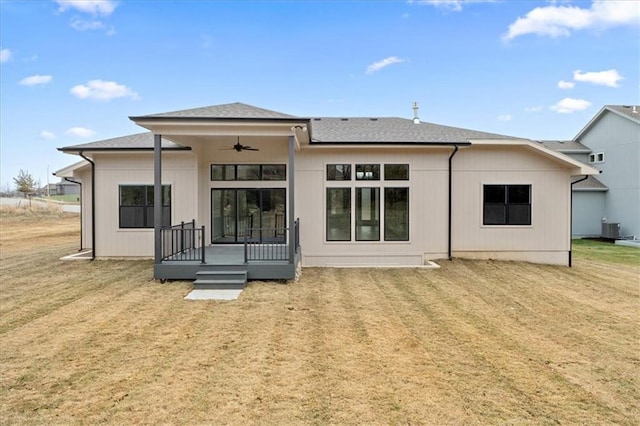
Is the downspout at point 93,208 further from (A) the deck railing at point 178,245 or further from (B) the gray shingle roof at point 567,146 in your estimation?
(B) the gray shingle roof at point 567,146

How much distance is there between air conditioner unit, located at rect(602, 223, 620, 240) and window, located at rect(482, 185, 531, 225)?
10.9 metres

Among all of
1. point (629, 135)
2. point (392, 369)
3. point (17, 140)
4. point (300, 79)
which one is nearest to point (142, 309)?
point (392, 369)

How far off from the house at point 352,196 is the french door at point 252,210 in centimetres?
3

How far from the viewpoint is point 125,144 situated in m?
10.9

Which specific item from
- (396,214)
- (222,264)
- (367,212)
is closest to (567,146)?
(396,214)

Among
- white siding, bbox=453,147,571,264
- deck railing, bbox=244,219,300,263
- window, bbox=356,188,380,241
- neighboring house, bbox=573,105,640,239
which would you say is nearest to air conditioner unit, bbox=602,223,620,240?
neighboring house, bbox=573,105,640,239

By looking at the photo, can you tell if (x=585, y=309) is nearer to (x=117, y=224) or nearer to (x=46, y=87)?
(x=117, y=224)

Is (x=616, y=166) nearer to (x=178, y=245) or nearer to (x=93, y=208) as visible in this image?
(x=178, y=245)

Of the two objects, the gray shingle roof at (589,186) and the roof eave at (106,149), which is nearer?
the roof eave at (106,149)

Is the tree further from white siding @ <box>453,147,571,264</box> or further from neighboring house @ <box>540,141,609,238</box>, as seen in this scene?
neighboring house @ <box>540,141,609,238</box>

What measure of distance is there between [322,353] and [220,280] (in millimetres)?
4090

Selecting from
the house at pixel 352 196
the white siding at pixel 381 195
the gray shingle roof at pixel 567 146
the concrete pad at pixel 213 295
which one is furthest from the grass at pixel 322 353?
the gray shingle roof at pixel 567 146

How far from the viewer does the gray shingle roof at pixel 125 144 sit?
10.4 m

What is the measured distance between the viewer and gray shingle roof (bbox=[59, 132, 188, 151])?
34.1 feet
